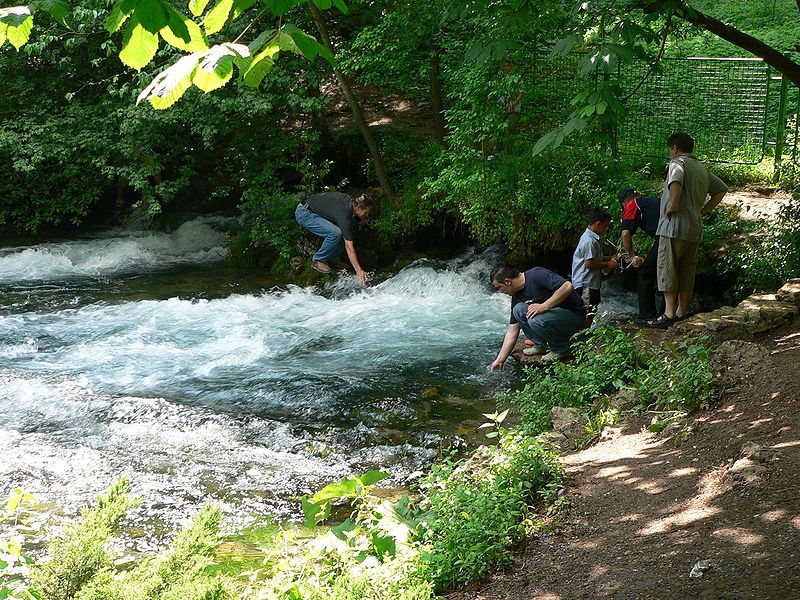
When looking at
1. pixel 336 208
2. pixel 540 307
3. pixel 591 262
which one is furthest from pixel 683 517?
pixel 336 208

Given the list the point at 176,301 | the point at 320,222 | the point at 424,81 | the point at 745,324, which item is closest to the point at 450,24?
the point at 424,81

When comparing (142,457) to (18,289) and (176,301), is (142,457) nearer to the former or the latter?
(176,301)

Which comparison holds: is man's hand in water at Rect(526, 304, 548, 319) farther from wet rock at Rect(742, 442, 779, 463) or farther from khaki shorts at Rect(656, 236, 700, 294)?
wet rock at Rect(742, 442, 779, 463)

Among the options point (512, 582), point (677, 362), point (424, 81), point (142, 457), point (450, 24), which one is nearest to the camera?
point (512, 582)

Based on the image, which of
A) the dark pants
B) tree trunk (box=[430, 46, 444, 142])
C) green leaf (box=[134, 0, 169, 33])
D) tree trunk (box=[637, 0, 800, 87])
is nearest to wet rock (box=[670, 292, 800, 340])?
the dark pants

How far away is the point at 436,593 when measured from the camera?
415 centimetres

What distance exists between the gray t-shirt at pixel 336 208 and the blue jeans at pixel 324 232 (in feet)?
0.26

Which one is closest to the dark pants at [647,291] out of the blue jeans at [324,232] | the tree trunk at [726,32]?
the tree trunk at [726,32]

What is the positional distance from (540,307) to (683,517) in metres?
3.85

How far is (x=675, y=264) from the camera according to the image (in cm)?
805

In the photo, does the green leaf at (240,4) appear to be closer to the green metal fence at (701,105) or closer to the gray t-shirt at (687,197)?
the gray t-shirt at (687,197)

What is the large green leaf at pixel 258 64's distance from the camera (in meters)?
2.32

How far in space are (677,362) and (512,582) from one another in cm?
295

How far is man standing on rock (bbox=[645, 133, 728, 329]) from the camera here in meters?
7.73
